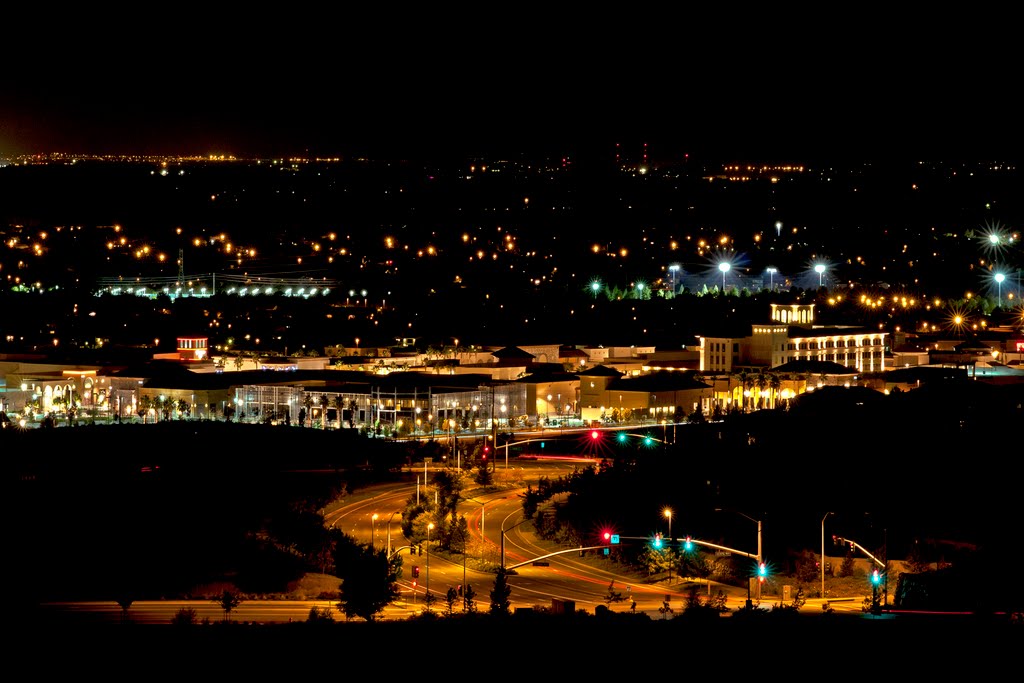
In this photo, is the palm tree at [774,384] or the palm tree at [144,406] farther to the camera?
the palm tree at [774,384]

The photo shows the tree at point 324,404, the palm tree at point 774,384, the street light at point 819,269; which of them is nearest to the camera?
the tree at point 324,404

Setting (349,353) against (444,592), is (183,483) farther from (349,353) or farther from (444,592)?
(349,353)

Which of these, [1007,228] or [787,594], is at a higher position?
[1007,228]

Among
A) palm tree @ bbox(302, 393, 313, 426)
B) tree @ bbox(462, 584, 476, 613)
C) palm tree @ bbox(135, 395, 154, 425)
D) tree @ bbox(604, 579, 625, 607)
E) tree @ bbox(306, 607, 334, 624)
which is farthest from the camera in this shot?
palm tree @ bbox(135, 395, 154, 425)

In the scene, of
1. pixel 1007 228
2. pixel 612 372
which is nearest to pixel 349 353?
pixel 612 372

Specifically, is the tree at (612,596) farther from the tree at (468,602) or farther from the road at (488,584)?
the tree at (468,602)

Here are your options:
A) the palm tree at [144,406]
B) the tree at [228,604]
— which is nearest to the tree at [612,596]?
the tree at [228,604]

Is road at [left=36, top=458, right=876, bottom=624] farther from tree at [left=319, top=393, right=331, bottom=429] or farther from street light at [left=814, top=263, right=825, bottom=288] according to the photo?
street light at [left=814, top=263, right=825, bottom=288]

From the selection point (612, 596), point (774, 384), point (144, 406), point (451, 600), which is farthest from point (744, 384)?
point (451, 600)

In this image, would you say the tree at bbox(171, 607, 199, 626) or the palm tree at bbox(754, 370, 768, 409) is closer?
the tree at bbox(171, 607, 199, 626)

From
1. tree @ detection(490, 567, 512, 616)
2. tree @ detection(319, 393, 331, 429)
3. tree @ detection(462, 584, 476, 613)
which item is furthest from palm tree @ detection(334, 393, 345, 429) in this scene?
tree @ detection(490, 567, 512, 616)

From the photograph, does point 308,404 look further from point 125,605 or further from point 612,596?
point 612,596
